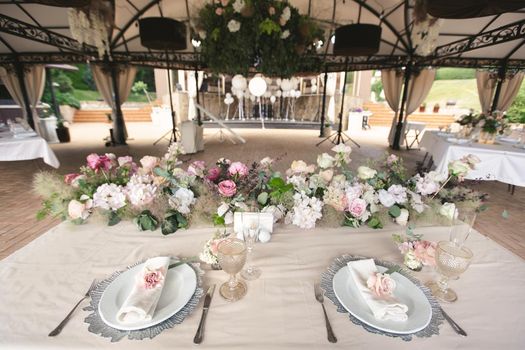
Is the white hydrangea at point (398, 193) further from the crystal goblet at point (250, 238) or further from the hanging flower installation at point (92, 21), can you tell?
the hanging flower installation at point (92, 21)

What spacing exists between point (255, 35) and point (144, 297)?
334 centimetres

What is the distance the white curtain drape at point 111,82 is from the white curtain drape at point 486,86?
36.5ft

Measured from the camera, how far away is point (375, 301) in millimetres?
722

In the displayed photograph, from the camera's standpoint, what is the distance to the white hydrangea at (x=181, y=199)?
1185 mm

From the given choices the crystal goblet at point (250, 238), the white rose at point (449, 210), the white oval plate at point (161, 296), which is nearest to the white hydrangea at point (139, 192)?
the white oval plate at point (161, 296)

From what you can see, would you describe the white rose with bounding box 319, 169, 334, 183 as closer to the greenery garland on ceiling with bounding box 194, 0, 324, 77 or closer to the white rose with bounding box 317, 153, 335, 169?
the white rose with bounding box 317, 153, 335, 169

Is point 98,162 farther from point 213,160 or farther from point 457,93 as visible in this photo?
point 457,93

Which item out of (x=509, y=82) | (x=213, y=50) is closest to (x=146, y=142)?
(x=213, y=50)

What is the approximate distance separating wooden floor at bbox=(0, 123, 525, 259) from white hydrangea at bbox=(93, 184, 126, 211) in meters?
0.83

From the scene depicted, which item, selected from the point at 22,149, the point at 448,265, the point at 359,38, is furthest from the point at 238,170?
the point at 22,149

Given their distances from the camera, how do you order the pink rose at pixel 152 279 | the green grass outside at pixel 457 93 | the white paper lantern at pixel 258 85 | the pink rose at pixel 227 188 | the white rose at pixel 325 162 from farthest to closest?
the green grass outside at pixel 457 93, the white paper lantern at pixel 258 85, the white rose at pixel 325 162, the pink rose at pixel 227 188, the pink rose at pixel 152 279

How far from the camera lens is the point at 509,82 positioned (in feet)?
24.7

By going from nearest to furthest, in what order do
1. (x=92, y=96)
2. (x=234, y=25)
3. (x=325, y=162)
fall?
(x=325, y=162), (x=234, y=25), (x=92, y=96)

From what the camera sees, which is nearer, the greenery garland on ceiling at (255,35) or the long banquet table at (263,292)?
the long banquet table at (263,292)
